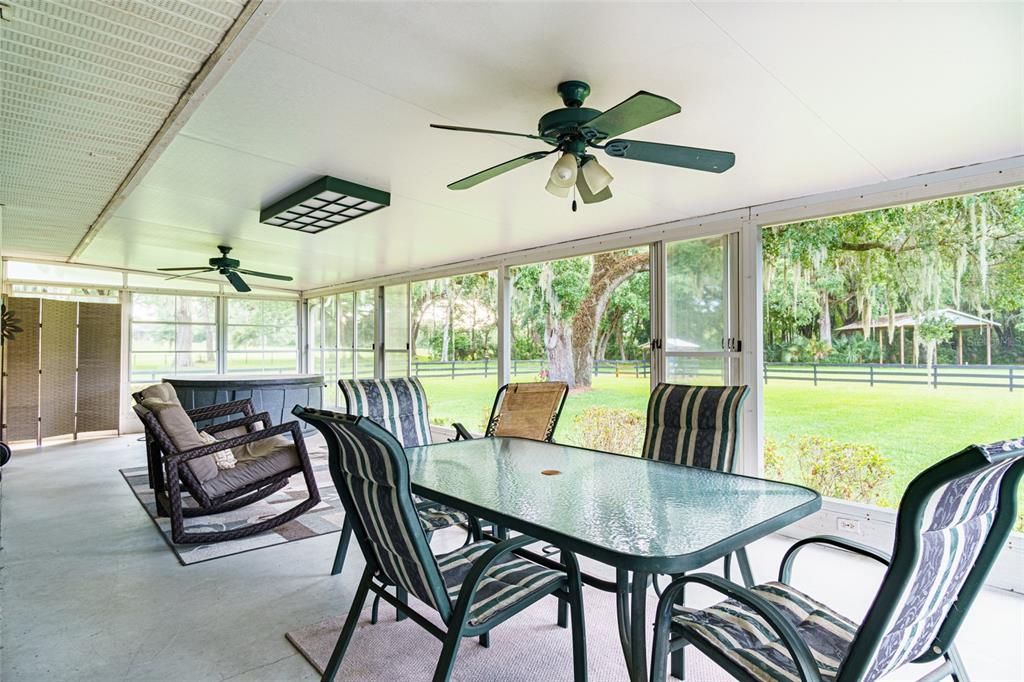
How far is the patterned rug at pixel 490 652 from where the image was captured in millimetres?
1963

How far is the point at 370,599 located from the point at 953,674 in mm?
2254

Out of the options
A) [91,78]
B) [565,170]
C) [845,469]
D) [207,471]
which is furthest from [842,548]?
[845,469]

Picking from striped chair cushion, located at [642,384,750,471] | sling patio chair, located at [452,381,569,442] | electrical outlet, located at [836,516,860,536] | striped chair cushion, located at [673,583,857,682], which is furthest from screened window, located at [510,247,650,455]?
striped chair cushion, located at [673,583,857,682]

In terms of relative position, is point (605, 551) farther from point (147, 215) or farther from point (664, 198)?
point (147, 215)

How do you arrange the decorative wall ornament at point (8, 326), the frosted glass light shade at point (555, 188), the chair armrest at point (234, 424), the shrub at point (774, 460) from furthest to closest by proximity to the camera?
the shrub at point (774, 460), the decorative wall ornament at point (8, 326), the chair armrest at point (234, 424), the frosted glass light shade at point (555, 188)

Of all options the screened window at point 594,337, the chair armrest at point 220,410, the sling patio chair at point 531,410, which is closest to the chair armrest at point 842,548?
the sling patio chair at point 531,410

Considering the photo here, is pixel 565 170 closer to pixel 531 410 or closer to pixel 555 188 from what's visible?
pixel 555 188

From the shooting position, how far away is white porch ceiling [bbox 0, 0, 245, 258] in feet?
5.26

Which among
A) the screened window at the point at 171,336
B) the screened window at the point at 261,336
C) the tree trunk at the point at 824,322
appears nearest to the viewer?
the tree trunk at the point at 824,322

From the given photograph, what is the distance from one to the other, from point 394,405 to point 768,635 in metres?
2.39

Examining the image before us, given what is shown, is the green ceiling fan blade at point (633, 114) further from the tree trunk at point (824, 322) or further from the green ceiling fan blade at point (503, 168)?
the tree trunk at point (824, 322)

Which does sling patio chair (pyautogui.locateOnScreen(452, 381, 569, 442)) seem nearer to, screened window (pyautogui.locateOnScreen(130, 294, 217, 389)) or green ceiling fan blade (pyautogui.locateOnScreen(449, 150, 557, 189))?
green ceiling fan blade (pyautogui.locateOnScreen(449, 150, 557, 189))

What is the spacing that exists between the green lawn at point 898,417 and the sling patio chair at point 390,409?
17.6 ft

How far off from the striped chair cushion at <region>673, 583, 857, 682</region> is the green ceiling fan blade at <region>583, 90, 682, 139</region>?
1.55 metres
